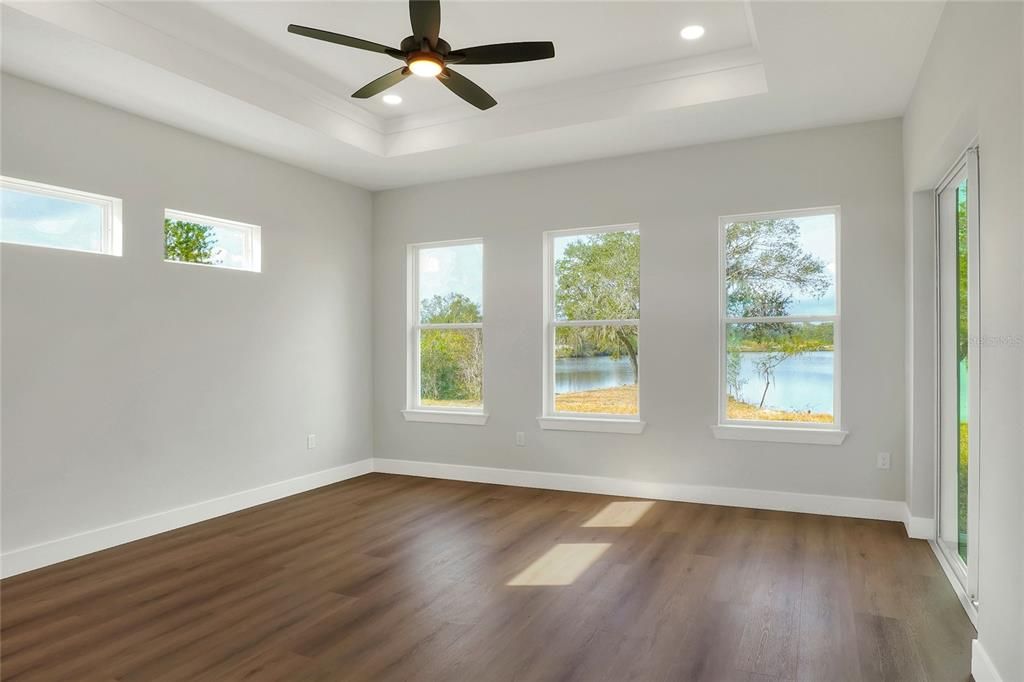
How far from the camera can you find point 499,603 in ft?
10.1

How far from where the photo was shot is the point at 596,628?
9.15 feet

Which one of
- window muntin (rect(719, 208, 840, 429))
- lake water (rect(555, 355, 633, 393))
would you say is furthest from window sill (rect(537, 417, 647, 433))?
window muntin (rect(719, 208, 840, 429))

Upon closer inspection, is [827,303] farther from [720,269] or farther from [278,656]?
[278,656]

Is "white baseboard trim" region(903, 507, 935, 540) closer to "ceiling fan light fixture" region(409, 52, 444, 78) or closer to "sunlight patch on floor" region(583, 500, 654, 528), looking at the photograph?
"sunlight patch on floor" region(583, 500, 654, 528)

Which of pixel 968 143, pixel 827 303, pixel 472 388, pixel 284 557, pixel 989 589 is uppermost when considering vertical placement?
pixel 968 143

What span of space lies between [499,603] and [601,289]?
10.1ft

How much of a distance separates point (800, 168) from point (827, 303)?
104cm

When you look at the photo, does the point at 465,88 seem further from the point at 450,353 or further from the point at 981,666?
the point at 981,666

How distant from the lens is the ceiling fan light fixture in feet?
9.98

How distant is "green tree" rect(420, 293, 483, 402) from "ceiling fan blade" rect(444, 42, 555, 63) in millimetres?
3113

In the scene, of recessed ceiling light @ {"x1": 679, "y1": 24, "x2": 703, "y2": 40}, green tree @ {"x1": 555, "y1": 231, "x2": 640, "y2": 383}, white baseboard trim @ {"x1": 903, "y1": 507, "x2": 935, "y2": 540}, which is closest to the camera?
recessed ceiling light @ {"x1": 679, "y1": 24, "x2": 703, "y2": 40}

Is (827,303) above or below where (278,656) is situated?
above

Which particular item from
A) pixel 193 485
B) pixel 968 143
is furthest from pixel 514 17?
pixel 193 485

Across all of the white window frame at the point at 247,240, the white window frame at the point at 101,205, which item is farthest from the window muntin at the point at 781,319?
the white window frame at the point at 101,205
